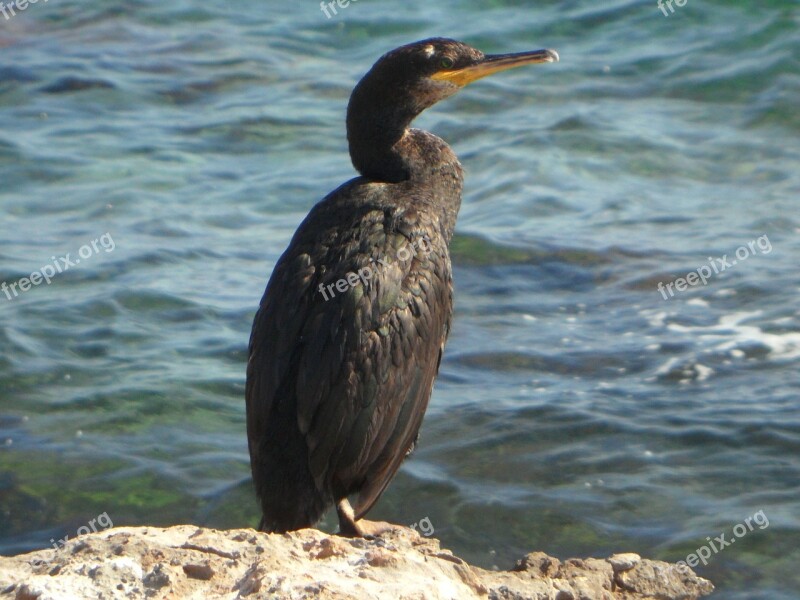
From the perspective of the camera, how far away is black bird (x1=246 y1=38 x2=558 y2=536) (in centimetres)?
460

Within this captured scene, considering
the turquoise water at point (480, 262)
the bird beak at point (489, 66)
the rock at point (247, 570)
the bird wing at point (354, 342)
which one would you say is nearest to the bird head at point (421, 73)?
the bird beak at point (489, 66)

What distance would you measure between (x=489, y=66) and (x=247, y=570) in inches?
111

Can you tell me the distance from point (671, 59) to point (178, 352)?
20.9ft

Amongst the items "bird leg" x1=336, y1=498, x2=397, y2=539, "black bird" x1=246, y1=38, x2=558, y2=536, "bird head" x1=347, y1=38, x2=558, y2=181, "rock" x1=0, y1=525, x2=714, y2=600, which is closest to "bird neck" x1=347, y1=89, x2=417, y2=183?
"bird head" x1=347, y1=38, x2=558, y2=181

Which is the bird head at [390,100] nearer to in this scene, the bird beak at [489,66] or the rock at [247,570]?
the bird beak at [489,66]

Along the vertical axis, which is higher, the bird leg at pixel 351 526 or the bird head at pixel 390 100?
the bird head at pixel 390 100

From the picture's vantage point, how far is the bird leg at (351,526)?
15.5 feet

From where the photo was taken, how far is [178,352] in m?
7.86

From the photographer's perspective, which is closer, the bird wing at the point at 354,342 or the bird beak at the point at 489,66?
the bird wing at the point at 354,342

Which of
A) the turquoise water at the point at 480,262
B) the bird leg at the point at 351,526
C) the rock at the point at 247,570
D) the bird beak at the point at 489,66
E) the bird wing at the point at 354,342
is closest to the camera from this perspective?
the rock at the point at 247,570

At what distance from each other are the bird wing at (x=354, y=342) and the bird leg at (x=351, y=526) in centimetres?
5

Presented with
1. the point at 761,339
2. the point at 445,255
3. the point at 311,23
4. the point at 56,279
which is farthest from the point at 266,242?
the point at 311,23

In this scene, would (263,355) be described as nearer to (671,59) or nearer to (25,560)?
(25,560)

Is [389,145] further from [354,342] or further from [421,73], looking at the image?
[354,342]
